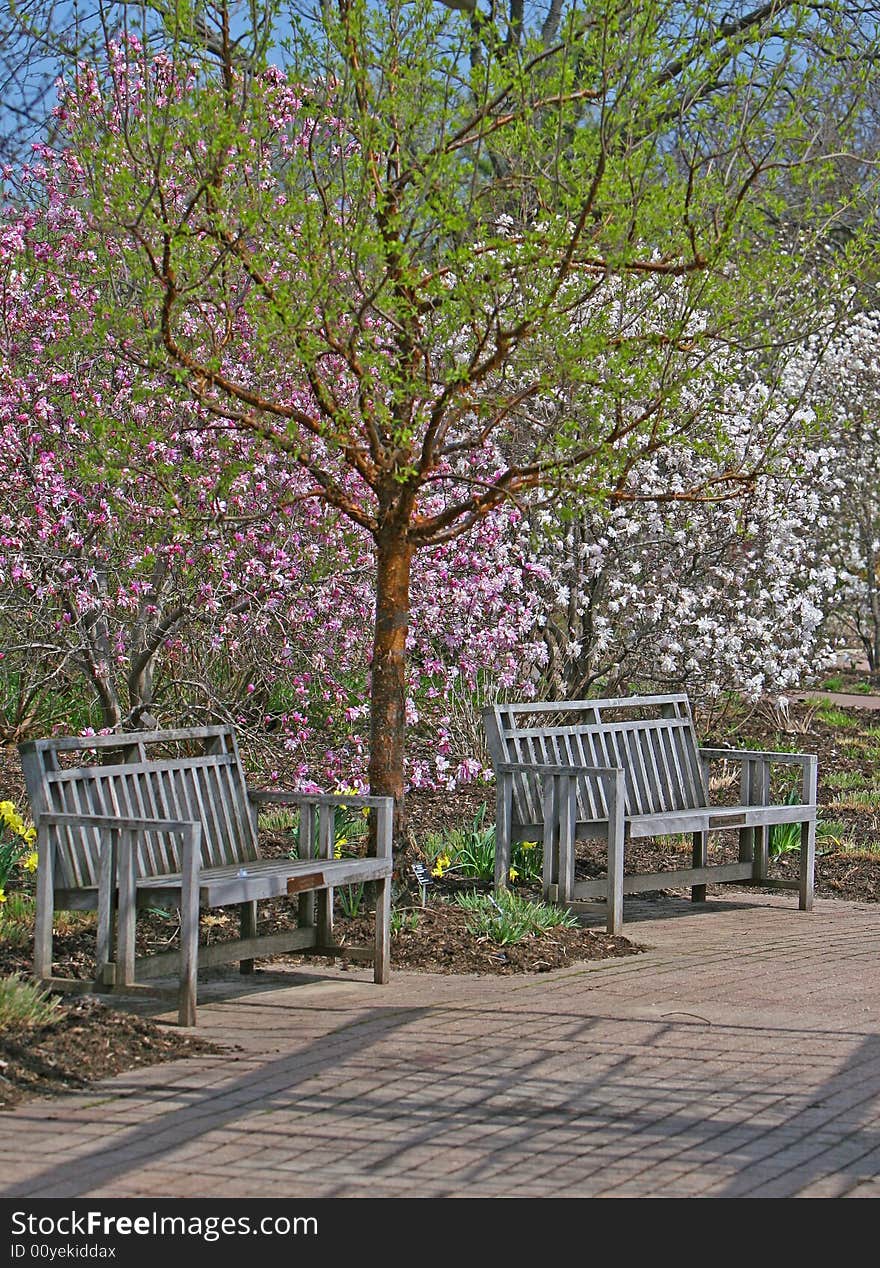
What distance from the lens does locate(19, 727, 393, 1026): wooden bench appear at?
19.0 ft

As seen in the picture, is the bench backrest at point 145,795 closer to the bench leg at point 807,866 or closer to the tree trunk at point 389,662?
the tree trunk at point 389,662

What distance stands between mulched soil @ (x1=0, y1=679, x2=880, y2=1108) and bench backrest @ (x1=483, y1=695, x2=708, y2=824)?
64cm

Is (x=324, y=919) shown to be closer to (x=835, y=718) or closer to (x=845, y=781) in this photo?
(x=845, y=781)

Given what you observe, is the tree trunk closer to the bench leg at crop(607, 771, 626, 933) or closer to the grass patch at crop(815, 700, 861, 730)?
the bench leg at crop(607, 771, 626, 933)

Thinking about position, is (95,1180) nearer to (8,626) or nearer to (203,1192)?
(203,1192)

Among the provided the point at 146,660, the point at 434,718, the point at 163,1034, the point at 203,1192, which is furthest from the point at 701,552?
the point at 203,1192

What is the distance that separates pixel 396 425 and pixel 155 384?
8.93ft

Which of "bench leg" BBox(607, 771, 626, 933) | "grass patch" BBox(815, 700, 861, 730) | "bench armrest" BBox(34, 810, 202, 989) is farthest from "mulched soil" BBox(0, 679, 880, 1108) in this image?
"grass patch" BBox(815, 700, 861, 730)

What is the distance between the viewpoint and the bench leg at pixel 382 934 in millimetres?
6531

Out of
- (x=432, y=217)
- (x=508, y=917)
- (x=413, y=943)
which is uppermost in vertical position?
(x=432, y=217)

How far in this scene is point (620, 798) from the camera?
745 centimetres

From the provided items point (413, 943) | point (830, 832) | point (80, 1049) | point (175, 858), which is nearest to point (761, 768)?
point (830, 832)

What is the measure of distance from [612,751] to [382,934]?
2279 millimetres

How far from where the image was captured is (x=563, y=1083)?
5.14m
